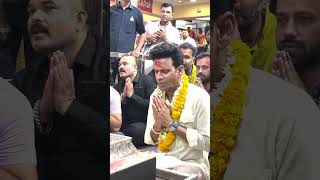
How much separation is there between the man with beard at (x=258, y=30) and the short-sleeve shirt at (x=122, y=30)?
146 centimetres

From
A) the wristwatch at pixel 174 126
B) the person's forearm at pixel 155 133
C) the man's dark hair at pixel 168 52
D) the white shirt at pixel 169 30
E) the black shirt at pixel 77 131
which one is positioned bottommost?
the person's forearm at pixel 155 133

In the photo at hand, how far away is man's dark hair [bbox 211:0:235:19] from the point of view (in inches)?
63.3

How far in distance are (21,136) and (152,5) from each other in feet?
5.24

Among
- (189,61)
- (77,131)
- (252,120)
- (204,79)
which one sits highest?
(189,61)

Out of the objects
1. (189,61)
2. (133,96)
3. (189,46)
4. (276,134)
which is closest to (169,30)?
(189,46)

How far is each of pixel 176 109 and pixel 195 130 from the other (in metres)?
0.25

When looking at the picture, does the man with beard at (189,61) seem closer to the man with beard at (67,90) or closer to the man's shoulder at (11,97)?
the man with beard at (67,90)

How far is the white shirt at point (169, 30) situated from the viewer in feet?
9.32

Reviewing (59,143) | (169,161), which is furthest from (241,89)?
(169,161)

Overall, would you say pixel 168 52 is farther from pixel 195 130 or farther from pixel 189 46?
pixel 195 130

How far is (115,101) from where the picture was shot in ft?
10.0

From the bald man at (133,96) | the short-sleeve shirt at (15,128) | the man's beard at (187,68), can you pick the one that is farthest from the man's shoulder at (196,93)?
the short-sleeve shirt at (15,128)

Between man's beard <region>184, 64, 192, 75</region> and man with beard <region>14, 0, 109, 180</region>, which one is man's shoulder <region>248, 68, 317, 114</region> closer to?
man with beard <region>14, 0, 109, 180</region>

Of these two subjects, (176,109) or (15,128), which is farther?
(176,109)
